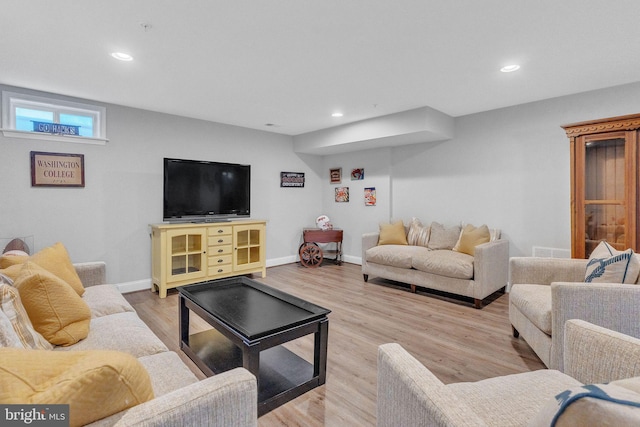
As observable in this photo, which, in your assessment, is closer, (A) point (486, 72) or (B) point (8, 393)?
(B) point (8, 393)

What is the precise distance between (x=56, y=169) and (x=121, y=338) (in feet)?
9.30

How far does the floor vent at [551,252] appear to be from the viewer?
3.56 metres

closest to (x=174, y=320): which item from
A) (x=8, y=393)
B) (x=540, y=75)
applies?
(x=8, y=393)

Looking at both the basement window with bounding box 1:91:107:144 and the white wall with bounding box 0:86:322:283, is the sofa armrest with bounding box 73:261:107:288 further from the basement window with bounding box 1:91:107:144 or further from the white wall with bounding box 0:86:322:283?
the basement window with bounding box 1:91:107:144

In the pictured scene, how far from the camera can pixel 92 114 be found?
375cm

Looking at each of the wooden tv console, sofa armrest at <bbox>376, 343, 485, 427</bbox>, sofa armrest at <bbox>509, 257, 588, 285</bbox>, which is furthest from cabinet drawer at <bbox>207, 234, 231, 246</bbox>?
sofa armrest at <bbox>376, 343, 485, 427</bbox>

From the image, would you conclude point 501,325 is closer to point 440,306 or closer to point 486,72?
point 440,306

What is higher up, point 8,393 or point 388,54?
point 388,54

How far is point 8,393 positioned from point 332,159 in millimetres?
5602

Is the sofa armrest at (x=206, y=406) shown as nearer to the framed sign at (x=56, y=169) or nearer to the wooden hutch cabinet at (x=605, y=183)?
the wooden hutch cabinet at (x=605, y=183)

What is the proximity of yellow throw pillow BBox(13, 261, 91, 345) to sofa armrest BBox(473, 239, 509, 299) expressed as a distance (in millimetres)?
3400

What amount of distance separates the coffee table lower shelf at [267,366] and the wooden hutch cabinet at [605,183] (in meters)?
2.79

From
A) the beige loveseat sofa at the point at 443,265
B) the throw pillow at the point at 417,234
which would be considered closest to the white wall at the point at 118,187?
the beige loveseat sofa at the point at 443,265

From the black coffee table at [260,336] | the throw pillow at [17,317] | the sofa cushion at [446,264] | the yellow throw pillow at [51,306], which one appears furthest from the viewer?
the sofa cushion at [446,264]
